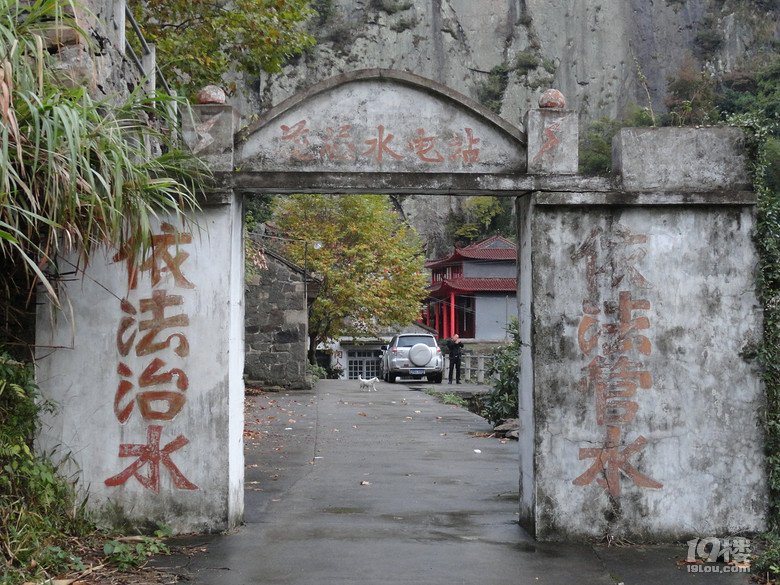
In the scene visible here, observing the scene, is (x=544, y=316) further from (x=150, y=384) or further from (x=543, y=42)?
(x=543, y=42)

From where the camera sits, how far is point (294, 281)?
20.2m

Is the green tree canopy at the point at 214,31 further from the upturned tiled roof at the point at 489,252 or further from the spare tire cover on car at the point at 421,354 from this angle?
the upturned tiled roof at the point at 489,252

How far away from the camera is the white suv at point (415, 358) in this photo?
2678 cm

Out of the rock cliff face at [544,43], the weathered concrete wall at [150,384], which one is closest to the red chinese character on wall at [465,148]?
the weathered concrete wall at [150,384]

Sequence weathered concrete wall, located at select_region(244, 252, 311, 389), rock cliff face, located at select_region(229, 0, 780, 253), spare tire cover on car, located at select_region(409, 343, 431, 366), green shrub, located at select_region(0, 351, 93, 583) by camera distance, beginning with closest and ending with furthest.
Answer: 1. green shrub, located at select_region(0, 351, 93, 583)
2. weathered concrete wall, located at select_region(244, 252, 311, 389)
3. spare tire cover on car, located at select_region(409, 343, 431, 366)
4. rock cliff face, located at select_region(229, 0, 780, 253)

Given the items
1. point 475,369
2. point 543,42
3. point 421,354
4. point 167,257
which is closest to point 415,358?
point 421,354

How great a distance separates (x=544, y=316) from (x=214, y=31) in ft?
28.6

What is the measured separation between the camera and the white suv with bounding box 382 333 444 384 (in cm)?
2678

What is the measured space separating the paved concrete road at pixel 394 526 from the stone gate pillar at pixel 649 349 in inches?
16.5

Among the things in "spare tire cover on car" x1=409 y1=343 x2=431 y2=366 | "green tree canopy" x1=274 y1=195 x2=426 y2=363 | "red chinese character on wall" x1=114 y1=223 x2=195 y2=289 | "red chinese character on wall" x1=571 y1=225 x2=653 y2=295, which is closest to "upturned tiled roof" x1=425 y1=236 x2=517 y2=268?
"green tree canopy" x1=274 y1=195 x2=426 y2=363

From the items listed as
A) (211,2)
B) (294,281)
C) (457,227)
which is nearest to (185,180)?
(211,2)

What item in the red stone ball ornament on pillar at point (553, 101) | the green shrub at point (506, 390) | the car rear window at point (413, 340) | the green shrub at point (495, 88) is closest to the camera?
the red stone ball ornament on pillar at point (553, 101)

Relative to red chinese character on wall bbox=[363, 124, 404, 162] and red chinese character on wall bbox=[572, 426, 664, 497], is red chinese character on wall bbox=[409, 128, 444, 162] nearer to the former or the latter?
red chinese character on wall bbox=[363, 124, 404, 162]

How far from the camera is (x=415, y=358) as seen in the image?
2683 cm
